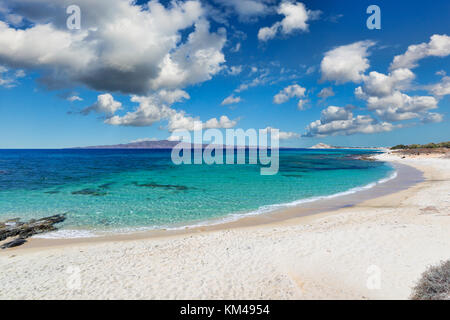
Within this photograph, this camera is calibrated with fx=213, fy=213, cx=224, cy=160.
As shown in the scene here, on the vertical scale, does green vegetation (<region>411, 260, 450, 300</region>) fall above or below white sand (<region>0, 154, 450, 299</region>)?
above

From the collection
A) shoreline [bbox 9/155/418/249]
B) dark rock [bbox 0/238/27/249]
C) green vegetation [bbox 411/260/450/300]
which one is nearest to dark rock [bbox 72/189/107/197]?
shoreline [bbox 9/155/418/249]

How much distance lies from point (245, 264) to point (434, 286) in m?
5.49

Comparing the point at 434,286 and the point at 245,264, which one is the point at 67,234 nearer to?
the point at 245,264

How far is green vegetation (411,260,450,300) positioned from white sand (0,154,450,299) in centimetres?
41

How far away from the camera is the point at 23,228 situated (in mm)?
13438

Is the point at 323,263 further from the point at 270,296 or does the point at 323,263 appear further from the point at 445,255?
the point at 445,255

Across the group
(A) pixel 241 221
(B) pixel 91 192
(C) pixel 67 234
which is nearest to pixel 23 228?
(C) pixel 67 234

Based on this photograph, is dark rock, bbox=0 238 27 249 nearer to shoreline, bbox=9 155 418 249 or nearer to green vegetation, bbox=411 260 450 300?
shoreline, bbox=9 155 418 249

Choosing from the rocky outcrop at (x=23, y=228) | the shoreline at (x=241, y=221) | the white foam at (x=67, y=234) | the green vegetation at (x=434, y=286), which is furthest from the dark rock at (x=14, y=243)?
the green vegetation at (x=434, y=286)

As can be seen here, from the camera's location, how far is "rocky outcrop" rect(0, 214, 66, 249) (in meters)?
12.0

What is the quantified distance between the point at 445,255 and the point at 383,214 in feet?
24.2
